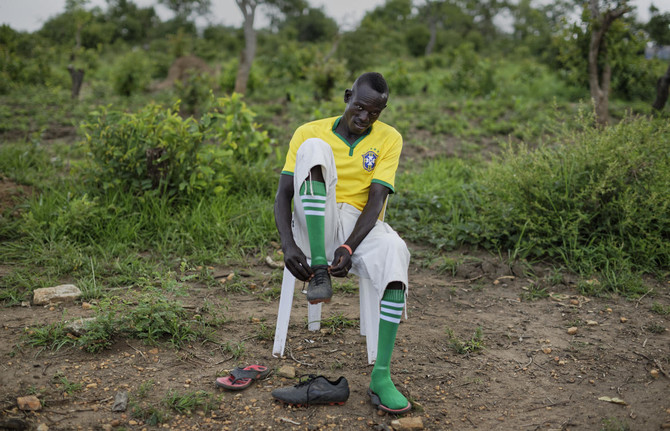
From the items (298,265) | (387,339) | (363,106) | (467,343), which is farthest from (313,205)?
(467,343)

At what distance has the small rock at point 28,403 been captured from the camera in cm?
221

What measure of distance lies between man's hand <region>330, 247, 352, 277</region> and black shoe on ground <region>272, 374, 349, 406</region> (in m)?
0.50

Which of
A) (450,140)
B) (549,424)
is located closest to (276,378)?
(549,424)

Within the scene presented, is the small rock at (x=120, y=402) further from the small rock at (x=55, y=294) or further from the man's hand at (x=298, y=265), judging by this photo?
the small rock at (x=55, y=294)

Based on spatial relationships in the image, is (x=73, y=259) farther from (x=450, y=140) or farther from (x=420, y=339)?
(x=450, y=140)

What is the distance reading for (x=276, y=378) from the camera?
8.72ft

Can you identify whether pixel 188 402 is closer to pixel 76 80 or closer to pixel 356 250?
pixel 356 250

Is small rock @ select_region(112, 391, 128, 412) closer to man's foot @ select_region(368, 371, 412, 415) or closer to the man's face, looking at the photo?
man's foot @ select_region(368, 371, 412, 415)

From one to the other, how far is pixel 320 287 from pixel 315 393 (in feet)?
1.57

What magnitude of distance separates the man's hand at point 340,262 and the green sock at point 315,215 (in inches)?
1.9

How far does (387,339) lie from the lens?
2420 mm

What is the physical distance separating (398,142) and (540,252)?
1952mm

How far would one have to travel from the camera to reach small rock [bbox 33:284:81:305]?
3231 mm

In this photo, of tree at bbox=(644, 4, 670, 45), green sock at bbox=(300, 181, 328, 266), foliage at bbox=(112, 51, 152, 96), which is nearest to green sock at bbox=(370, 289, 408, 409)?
green sock at bbox=(300, 181, 328, 266)
